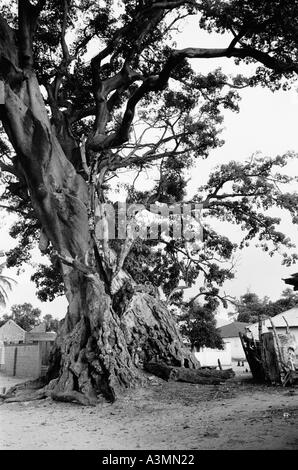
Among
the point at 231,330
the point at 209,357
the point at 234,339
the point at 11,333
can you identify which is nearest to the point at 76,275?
the point at 209,357

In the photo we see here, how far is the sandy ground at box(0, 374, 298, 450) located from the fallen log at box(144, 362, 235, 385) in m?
0.38

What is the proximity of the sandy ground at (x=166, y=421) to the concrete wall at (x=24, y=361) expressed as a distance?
38.6ft

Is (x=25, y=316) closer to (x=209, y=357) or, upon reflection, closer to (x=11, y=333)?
(x=11, y=333)

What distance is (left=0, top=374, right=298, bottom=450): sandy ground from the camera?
6.11m

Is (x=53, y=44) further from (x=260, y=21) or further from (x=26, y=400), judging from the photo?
(x=26, y=400)

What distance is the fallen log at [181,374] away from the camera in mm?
12055

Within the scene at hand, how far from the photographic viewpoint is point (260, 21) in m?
11.2

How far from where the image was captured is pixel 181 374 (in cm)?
1220

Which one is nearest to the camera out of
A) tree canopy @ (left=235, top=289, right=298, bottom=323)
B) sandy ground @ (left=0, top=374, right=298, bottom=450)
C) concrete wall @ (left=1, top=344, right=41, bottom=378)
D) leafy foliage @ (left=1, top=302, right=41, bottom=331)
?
sandy ground @ (left=0, top=374, right=298, bottom=450)

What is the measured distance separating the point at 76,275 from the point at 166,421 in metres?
5.79

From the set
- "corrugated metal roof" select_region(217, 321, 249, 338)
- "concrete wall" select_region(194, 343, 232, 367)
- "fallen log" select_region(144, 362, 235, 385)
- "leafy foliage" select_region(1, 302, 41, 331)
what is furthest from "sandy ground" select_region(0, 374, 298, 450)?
"leafy foliage" select_region(1, 302, 41, 331)

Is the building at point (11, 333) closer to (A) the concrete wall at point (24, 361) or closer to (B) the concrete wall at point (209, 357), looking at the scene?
(A) the concrete wall at point (24, 361)

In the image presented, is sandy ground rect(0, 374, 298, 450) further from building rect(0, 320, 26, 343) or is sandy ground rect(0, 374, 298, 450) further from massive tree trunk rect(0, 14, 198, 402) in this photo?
building rect(0, 320, 26, 343)
